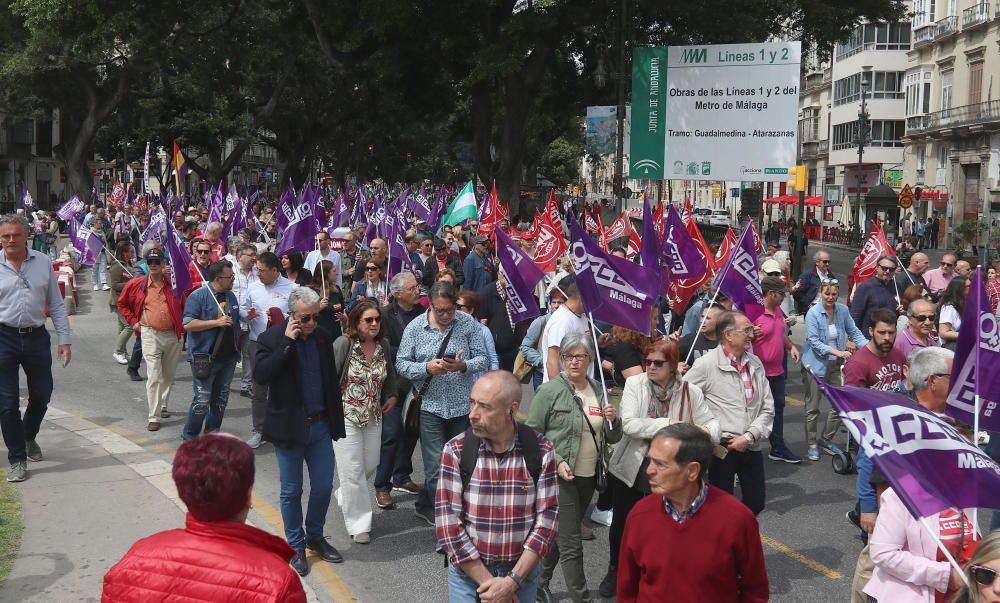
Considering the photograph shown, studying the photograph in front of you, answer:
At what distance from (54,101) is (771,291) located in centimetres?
3519

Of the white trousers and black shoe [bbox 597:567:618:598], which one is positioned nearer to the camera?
black shoe [bbox 597:567:618:598]

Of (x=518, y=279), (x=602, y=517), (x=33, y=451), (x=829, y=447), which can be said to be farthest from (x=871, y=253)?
(x=33, y=451)

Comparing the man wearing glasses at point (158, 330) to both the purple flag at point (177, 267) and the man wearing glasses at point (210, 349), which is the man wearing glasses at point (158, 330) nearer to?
the purple flag at point (177, 267)

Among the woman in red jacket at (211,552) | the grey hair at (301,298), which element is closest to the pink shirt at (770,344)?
the grey hair at (301,298)

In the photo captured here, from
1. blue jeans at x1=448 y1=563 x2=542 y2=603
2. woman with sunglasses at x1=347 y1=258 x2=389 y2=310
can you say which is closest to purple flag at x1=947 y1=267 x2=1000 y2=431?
blue jeans at x1=448 y1=563 x2=542 y2=603

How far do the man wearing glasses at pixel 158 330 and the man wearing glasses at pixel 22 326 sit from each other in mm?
1986

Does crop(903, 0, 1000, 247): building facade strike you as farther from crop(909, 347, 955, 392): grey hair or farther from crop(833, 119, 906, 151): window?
crop(909, 347, 955, 392): grey hair

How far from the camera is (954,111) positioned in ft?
161

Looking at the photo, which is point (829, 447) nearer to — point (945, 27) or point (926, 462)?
point (926, 462)

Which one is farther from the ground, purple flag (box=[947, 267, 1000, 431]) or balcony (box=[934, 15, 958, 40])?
balcony (box=[934, 15, 958, 40])

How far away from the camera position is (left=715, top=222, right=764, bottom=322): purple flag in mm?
8863

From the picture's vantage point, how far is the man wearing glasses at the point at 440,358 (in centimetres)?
682

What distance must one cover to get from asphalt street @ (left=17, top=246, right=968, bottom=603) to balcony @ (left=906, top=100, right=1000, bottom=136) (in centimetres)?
3992

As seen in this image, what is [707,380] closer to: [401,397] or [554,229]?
[401,397]
